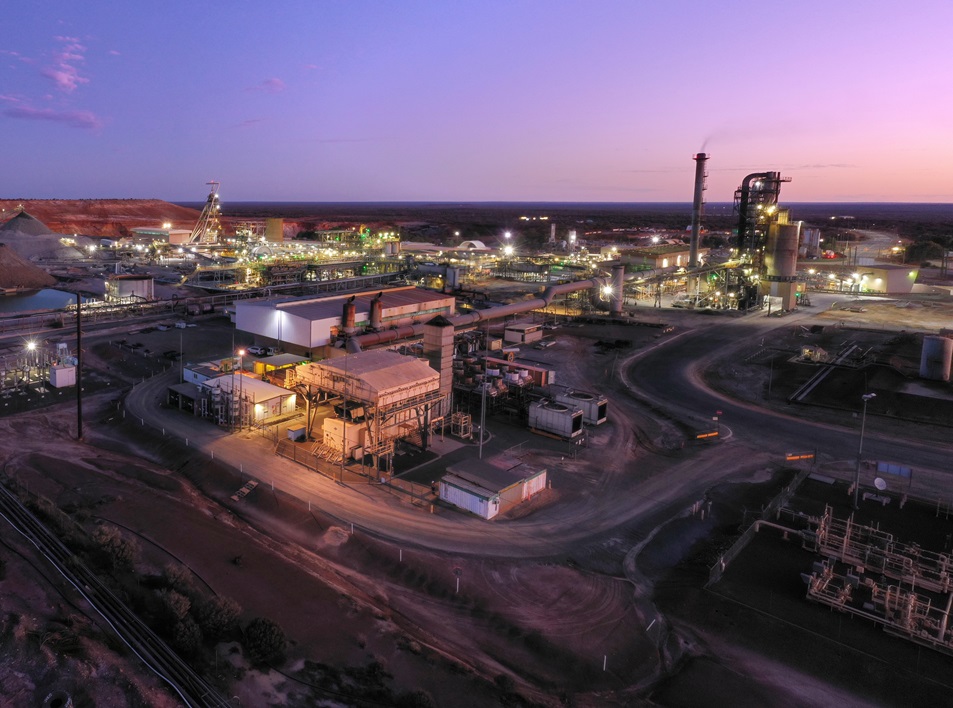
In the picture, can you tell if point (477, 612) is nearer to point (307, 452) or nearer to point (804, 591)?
point (804, 591)

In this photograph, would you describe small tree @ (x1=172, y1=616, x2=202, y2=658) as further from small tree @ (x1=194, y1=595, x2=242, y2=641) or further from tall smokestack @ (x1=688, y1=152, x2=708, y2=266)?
tall smokestack @ (x1=688, y1=152, x2=708, y2=266)

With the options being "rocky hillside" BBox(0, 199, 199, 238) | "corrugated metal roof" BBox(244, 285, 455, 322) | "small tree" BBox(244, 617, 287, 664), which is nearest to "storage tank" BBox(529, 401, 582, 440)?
"corrugated metal roof" BBox(244, 285, 455, 322)

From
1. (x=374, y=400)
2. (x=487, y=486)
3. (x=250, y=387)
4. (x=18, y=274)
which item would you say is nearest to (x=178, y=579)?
(x=487, y=486)

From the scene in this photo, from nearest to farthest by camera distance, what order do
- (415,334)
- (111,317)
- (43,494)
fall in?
1. (43,494)
2. (415,334)
3. (111,317)

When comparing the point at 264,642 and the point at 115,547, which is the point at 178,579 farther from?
the point at 264,642

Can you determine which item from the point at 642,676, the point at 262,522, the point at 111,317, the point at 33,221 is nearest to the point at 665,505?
the point at 642,676

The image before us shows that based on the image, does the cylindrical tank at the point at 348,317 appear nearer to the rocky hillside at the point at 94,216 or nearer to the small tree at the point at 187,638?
the small tree at the point at 187,638

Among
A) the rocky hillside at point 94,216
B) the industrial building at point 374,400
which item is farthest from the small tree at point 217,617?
the rocky hillside at point 94,216
